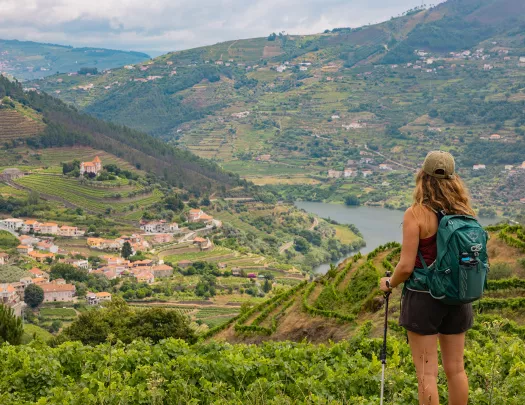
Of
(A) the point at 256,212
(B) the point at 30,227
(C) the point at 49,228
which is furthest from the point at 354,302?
(A) the point at 256,212

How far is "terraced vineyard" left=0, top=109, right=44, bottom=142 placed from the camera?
68312mm

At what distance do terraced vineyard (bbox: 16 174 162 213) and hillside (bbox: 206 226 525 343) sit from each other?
44561 mm

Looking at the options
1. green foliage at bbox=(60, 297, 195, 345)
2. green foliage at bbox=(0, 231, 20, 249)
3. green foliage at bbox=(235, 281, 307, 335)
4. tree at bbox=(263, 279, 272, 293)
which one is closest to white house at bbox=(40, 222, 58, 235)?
green foliage at bbox=(0, 231, 20, 249)

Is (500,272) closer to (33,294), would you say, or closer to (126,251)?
(33,294)

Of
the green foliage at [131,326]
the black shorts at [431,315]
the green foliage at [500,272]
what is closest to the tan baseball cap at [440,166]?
the black shorts at [431,315]

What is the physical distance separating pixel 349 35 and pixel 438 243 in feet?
574

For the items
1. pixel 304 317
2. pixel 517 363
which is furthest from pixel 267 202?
pixel 517 363

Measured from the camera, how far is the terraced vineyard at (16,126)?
68312mm

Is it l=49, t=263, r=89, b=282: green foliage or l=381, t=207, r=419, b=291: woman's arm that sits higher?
l=381, t=207, r=419, b=291: woman's arm

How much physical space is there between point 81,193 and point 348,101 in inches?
2733

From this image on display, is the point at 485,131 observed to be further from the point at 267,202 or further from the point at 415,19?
the point at 415,19

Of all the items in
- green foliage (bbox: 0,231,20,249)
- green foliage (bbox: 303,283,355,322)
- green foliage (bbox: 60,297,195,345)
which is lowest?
green foliage (bbox: 0,231,20,249)

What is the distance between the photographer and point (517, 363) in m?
4.55

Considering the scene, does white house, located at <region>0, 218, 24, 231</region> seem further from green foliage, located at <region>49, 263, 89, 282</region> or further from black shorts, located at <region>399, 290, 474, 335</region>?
black shorts, located at <region>399, 290, 474, 335</region>
